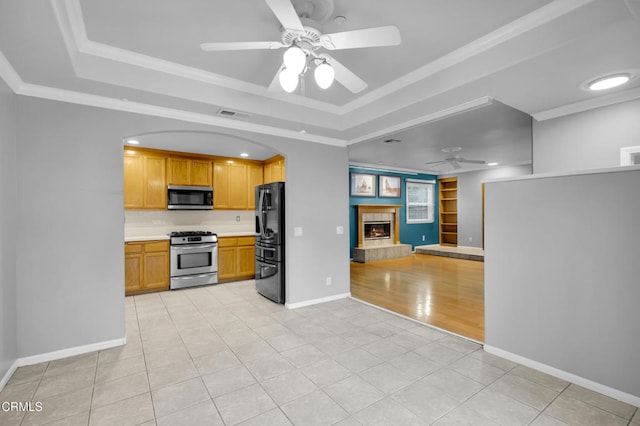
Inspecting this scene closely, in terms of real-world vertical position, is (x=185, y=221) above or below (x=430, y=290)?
above

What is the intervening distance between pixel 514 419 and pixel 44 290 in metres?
3.95

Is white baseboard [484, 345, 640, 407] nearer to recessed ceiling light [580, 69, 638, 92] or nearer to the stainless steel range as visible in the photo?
recessed ceiling light [580, 69, 638, 92]

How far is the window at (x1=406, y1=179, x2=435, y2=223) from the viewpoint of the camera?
9.77 m

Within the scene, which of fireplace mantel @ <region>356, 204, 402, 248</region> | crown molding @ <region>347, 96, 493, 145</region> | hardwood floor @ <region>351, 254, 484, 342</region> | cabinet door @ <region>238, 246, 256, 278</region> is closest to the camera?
crown molding @ <region>347, 96, 493, 145</region>

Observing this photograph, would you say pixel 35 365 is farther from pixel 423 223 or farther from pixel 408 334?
pixel 423 223

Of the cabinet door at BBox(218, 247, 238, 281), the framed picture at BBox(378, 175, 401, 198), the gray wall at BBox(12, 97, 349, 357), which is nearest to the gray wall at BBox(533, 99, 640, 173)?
the gray wall at BBox(12, 97, 349, 357)

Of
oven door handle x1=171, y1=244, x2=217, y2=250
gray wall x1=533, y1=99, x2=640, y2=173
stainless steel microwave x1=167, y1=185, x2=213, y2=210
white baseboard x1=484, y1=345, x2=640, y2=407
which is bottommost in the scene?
white baseboard x1=484, y1=345, x2=640, y2=407

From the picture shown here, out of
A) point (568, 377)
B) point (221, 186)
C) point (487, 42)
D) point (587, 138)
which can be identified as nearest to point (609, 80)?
point (587, 138)

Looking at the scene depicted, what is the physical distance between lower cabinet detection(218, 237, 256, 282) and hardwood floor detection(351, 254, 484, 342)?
84.8 inches

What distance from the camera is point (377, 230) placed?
350 inches

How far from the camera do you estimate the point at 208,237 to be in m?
5.53

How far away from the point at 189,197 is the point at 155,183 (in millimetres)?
624

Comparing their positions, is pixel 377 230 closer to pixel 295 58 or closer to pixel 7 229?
pixel 295 58

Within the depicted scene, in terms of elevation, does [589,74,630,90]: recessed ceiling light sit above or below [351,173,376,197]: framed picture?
above
